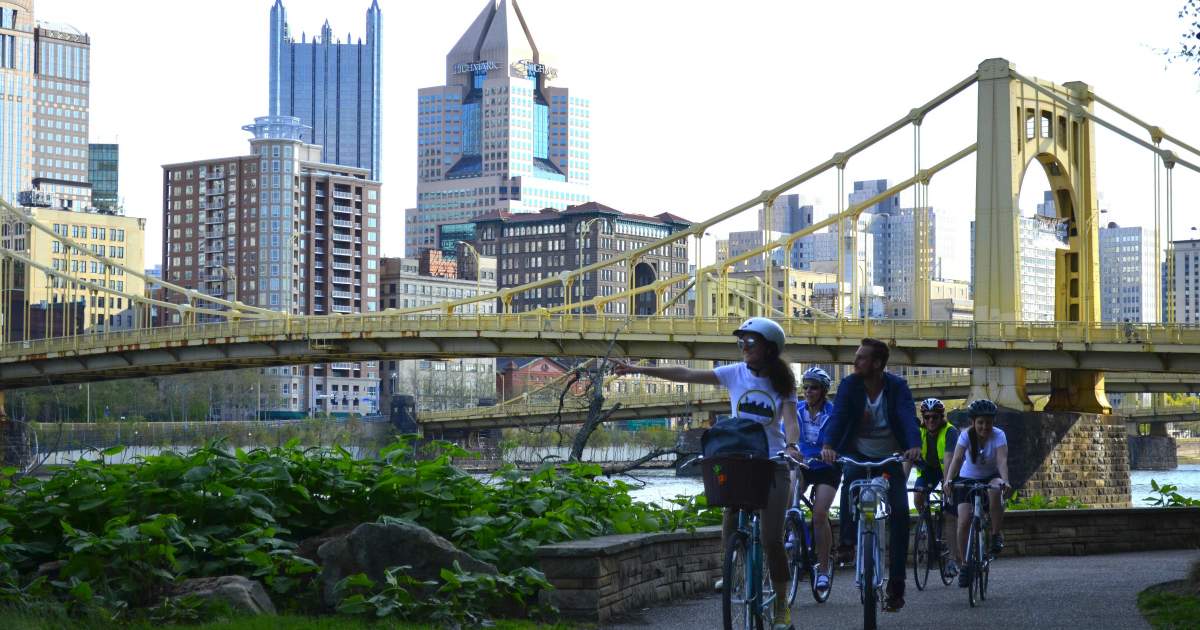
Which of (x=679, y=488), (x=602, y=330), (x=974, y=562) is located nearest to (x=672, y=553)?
(x=974, y=562)

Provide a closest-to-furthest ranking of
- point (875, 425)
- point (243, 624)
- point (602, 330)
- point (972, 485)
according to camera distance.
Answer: point (243, 624) < point (875, 425) < point (972, 485) < point (602, 330)

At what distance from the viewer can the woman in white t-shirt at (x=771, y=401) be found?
391 inches

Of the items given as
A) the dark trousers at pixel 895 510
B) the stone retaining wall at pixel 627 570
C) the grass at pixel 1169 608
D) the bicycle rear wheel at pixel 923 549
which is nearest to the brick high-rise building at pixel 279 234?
the bicycle rear wheel at pixel 923 549

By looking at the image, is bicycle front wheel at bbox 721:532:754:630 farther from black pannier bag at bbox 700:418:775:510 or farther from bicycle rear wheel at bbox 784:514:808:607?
bicycle rear wheel at bbox 784:514:808:607

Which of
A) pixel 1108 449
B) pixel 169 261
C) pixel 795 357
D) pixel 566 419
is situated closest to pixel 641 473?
pixel 566 419

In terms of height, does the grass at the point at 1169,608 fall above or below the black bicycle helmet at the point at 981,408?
below

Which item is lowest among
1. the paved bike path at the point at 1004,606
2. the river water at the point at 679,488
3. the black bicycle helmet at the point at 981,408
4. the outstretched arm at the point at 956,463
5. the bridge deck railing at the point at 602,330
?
the river water at the point at 679,488

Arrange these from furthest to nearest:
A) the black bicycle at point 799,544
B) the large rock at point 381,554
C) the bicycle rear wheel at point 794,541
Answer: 1. the bicycle rear wheel at point 794,541
2. the black bicycle at point 799,544
3. the large rock at point 381,554

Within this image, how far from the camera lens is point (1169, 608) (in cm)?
1188

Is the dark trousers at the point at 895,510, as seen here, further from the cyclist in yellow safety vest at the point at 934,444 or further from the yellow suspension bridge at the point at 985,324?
the yellow suspension bridge at the point at 985,324

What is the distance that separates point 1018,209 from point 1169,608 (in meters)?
40.7

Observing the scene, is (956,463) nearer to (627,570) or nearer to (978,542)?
(978,542)

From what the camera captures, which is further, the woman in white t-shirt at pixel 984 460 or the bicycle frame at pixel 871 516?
the woman in white t-shirt at pixel 984 460

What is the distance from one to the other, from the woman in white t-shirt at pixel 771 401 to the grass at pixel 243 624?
193 centimetres
